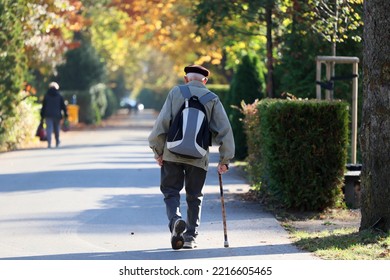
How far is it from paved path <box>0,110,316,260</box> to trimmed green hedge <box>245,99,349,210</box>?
654 millimetres

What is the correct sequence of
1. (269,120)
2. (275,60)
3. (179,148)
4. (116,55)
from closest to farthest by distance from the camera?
(179,148) < (269,120) < (275,60) < (116,55)

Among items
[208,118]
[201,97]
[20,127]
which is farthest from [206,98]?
[20,127]

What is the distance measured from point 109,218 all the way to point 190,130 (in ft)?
10.8

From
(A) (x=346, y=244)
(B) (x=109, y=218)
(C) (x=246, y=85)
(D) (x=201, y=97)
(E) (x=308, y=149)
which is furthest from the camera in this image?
(C) (x=246, y=85)

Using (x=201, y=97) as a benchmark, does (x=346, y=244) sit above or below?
below

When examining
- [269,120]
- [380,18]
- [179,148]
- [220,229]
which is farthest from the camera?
[269,120]

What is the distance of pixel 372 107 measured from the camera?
10977 millimetres

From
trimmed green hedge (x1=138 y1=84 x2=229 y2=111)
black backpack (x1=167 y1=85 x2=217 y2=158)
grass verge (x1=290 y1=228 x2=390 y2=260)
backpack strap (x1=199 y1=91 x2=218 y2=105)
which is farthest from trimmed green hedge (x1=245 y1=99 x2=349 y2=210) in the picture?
trimmed green hedge (x1=138 y1=84 x2=229 y2=111)

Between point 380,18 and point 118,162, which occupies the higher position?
point 380,18

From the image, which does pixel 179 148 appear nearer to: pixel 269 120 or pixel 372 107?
pixel 372 107

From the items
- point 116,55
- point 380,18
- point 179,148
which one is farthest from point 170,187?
point 116,55

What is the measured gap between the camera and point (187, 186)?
34.3ft

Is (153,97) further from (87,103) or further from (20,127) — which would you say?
(20,127)

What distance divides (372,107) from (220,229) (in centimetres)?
230
